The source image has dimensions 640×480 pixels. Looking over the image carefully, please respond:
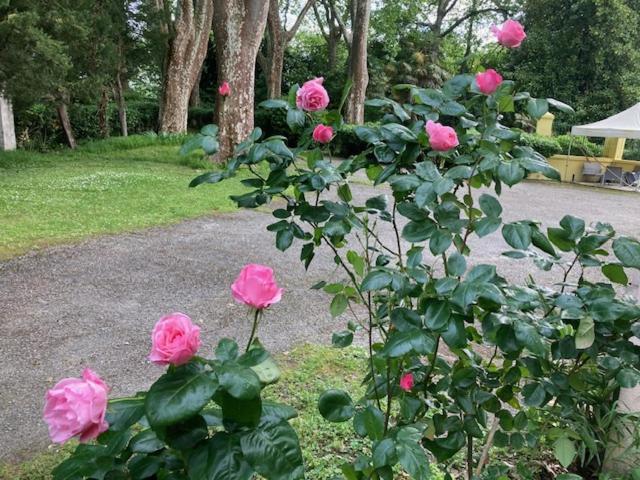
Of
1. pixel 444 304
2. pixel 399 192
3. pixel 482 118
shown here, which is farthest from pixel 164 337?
pixel 482 118

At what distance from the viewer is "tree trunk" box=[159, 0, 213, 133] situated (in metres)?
13.2

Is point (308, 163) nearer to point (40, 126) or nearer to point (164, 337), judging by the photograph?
point (164, 337)

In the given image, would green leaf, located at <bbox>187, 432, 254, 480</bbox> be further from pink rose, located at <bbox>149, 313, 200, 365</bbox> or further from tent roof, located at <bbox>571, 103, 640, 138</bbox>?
tent roof, located at <bbox>571, 103, 640, 138</bbox>

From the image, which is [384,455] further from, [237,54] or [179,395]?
[237,54]

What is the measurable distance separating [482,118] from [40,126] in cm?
1565

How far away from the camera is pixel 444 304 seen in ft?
3.43

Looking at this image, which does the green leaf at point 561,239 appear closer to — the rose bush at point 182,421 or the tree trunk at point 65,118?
the rose bush at point 182,421

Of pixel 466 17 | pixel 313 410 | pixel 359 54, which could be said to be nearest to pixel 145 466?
pixel 313 410

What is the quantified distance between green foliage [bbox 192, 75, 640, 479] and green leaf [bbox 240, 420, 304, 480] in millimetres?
268

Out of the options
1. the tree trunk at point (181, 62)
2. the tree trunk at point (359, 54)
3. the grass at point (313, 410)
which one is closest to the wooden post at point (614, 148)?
the tree trunk at point (359, 54)

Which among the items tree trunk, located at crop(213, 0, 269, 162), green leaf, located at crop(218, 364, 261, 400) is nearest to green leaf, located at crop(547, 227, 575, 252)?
green leaf, located at crop(218, 364, 261, 400)

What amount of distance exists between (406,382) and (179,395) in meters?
0.78

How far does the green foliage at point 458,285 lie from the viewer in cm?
106

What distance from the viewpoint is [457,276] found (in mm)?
1115
